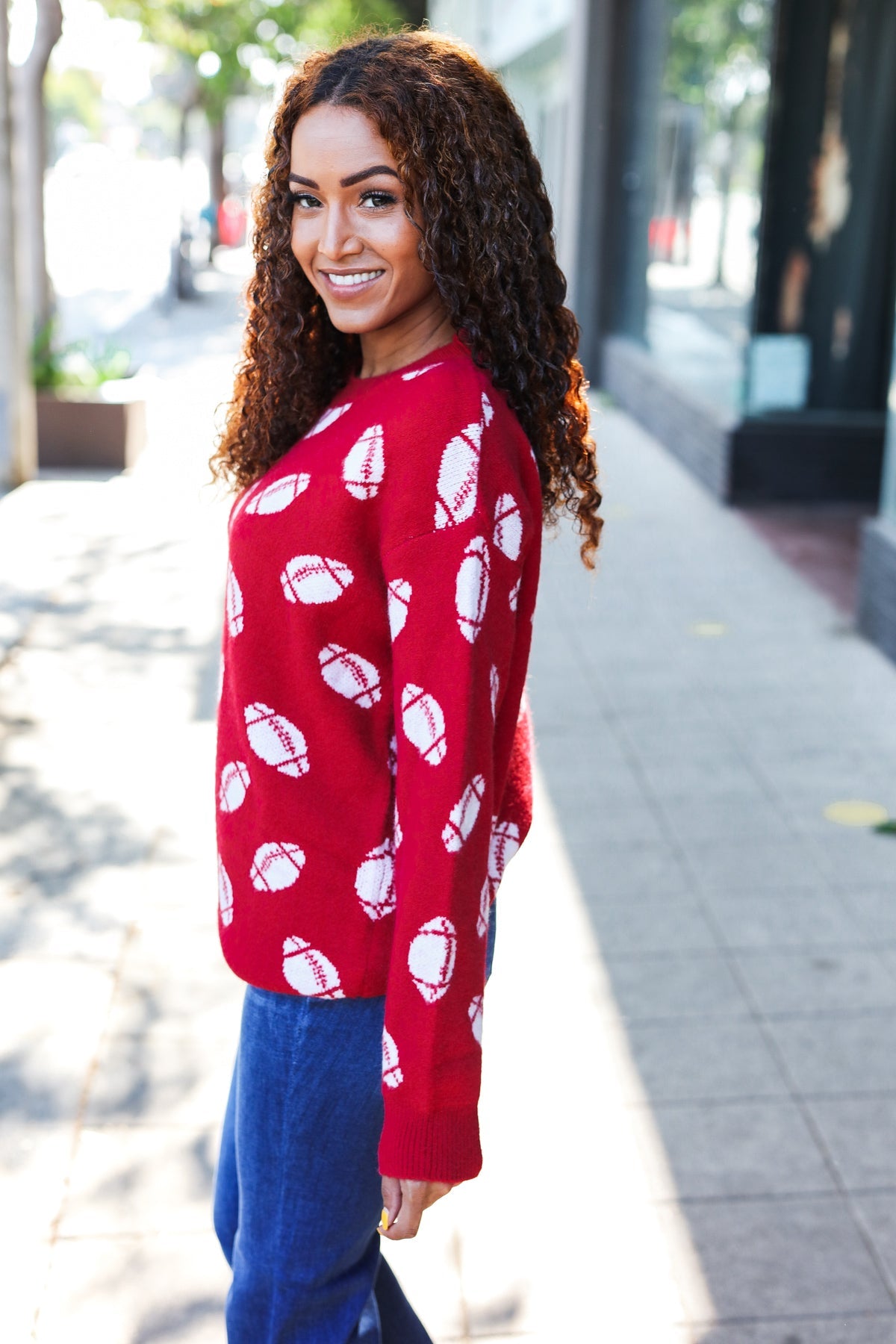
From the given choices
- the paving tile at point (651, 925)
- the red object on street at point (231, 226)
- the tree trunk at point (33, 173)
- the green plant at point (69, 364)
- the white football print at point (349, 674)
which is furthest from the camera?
the red object on street at point (231, 226)

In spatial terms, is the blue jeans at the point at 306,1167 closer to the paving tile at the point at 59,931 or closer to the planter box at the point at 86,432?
the paving tile at the point at 59,931

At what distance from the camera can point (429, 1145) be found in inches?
62.1

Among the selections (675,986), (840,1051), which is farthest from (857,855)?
(840,1051)

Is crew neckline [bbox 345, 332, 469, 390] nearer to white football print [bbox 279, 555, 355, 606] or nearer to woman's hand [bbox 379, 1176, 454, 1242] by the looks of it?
white football print [bbox 279, 555, 355, 606]

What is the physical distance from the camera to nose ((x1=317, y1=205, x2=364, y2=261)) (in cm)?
171

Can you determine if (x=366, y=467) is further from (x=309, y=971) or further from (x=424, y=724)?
(x=309, y=971)

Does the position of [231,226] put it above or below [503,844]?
below

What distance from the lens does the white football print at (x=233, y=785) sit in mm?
1775

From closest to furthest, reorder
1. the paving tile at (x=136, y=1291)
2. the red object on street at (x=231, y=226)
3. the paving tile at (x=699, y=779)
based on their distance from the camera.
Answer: the paving tile at (x=136, y=1291)
the paving tile at (x=699, y=779)
the red object on street at (x=231, y=226)

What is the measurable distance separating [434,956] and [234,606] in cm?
46

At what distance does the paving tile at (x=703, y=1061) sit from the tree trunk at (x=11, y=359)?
7.14 meters

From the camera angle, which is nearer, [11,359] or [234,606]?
[234,606]

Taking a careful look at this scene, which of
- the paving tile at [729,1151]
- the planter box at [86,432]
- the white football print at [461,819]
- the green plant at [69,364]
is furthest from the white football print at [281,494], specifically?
the green plant at [69,364]

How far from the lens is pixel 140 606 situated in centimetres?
729
